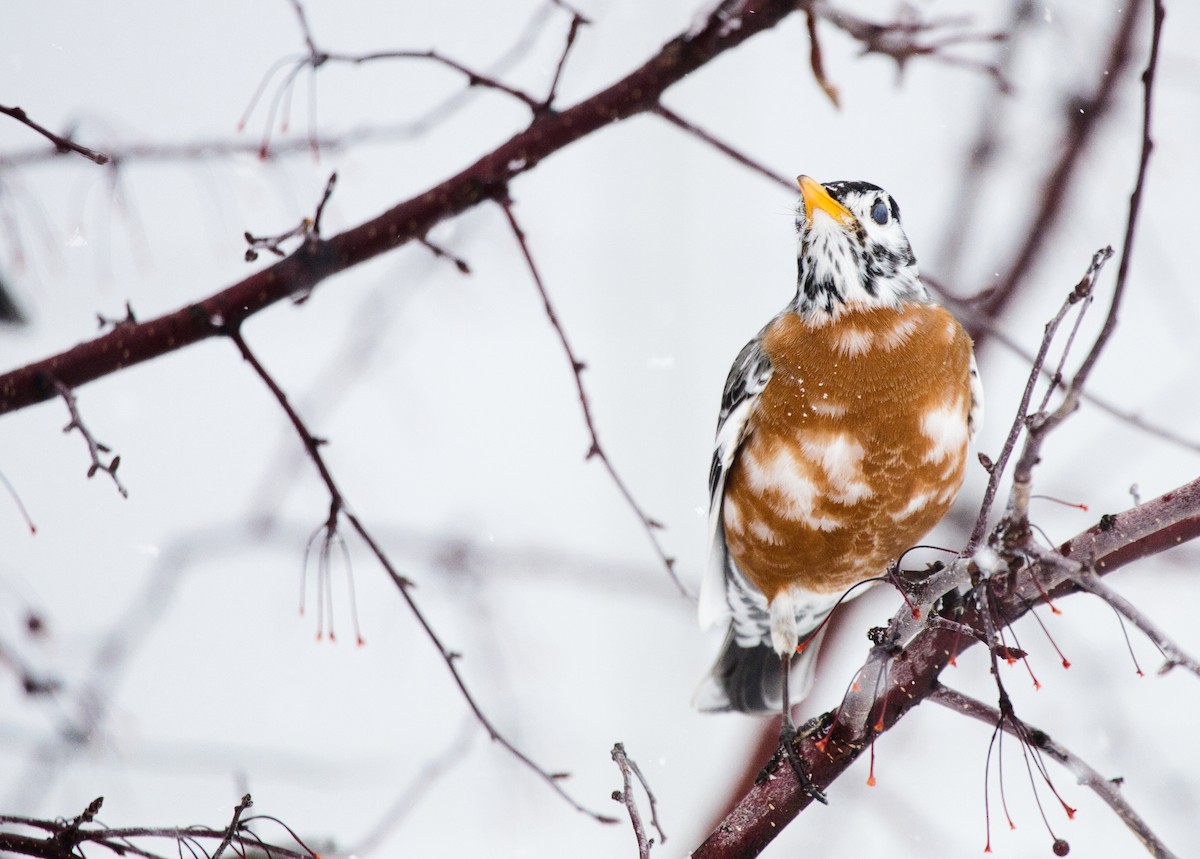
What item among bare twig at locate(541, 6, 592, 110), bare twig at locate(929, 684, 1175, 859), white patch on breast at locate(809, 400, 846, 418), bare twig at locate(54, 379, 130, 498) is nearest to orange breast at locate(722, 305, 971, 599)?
white patch on breast at locate(809, 400, 846, 418)

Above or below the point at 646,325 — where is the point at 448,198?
below

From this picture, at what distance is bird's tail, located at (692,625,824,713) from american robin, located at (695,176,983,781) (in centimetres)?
38

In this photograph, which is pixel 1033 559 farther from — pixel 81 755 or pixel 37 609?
pixel 81 755

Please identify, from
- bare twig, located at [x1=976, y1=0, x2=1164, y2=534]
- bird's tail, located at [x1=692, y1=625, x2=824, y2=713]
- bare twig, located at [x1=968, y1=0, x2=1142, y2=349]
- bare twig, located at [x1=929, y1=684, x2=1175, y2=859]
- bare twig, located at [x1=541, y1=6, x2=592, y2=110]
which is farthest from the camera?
bird's tail, located at [x1=692, y1=625, x2=824, y2=713]

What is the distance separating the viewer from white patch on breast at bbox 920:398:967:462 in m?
1.48

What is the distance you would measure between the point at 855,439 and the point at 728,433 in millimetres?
233

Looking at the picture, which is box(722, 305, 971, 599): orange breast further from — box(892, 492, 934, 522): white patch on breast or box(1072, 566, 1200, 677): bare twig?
box(1072, 566, 1200, 677): bare twig

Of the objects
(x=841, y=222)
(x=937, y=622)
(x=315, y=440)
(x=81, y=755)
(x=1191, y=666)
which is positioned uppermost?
(x=841, y=222)

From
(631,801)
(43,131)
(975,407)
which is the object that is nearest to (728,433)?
(975,407)

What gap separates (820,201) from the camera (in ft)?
4.40

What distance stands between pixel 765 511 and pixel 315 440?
74 centimetres

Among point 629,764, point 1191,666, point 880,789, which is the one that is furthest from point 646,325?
point 1191,666

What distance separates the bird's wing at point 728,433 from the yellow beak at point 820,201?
0.87ft

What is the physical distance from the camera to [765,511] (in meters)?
1.58
